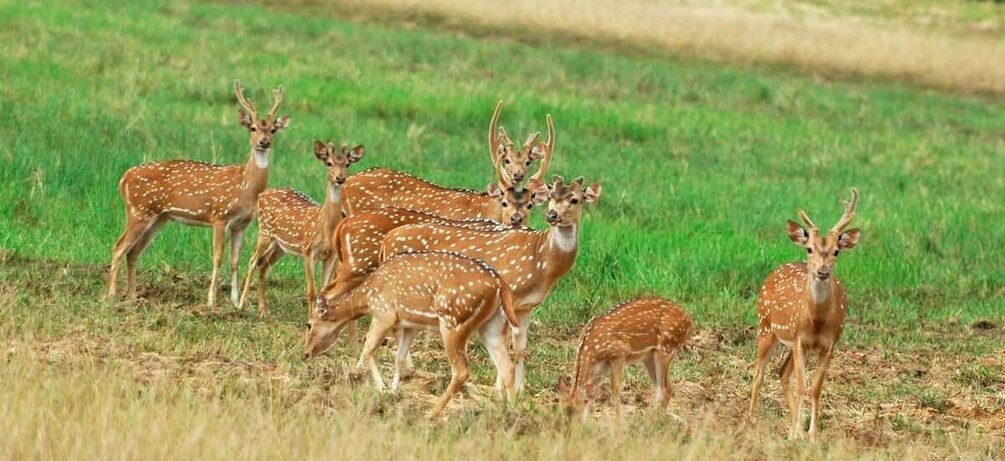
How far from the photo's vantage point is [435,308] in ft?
33.7

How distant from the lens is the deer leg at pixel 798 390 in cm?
1016

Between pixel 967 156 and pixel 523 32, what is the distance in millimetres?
Result: 11315

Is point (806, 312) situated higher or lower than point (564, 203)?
lower

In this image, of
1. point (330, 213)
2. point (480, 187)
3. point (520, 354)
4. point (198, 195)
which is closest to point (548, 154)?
point (330, 213)

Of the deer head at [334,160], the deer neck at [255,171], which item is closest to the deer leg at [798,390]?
the deer head at [334,160]

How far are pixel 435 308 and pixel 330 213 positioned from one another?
8.54ft

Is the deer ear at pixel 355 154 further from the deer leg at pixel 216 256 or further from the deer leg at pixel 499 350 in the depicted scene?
the deer leg at pixel 499 350

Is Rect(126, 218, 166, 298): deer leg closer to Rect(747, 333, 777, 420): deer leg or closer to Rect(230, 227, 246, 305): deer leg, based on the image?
Rect(230, 227, 246, 305): deer leg

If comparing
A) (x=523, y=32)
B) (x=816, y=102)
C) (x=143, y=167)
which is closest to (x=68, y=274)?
(x=143, y=167)

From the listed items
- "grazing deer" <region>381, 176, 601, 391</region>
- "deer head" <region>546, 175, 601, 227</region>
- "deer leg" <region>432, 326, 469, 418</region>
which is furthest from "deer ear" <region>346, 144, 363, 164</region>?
"deer leg" <region>432, 326, 469, 418</region>

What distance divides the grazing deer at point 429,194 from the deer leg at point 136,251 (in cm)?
139

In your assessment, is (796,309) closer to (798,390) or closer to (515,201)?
(798,390)

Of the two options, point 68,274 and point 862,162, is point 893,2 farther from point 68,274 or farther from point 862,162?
point 68,274

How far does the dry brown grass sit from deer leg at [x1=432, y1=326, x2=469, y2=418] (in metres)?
22.6
